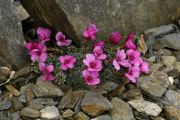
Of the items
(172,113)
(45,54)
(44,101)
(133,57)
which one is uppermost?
(45,54)

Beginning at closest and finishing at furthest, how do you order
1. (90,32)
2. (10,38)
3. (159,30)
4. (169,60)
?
(10,38)
(90,32)
(169,60)
(159,30)

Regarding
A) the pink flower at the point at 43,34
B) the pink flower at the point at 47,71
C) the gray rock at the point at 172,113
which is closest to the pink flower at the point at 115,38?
the pink flower at the point at 43,34

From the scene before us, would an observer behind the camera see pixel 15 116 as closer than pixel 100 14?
Yes

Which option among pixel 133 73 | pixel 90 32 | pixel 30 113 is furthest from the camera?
pixel 90 32

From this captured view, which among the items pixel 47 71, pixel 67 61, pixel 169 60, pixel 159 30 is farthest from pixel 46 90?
pixel 159 30

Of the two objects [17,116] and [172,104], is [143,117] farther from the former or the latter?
[17,116]

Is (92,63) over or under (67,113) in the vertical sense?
over

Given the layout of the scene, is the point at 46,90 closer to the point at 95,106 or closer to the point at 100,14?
the point at 95,106

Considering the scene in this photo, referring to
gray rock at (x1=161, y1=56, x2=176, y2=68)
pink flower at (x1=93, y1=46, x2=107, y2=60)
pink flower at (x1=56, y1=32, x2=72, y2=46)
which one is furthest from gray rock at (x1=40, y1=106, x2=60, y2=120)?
gray rock at (x1=161, y1=56, x2=176, y2=68)
